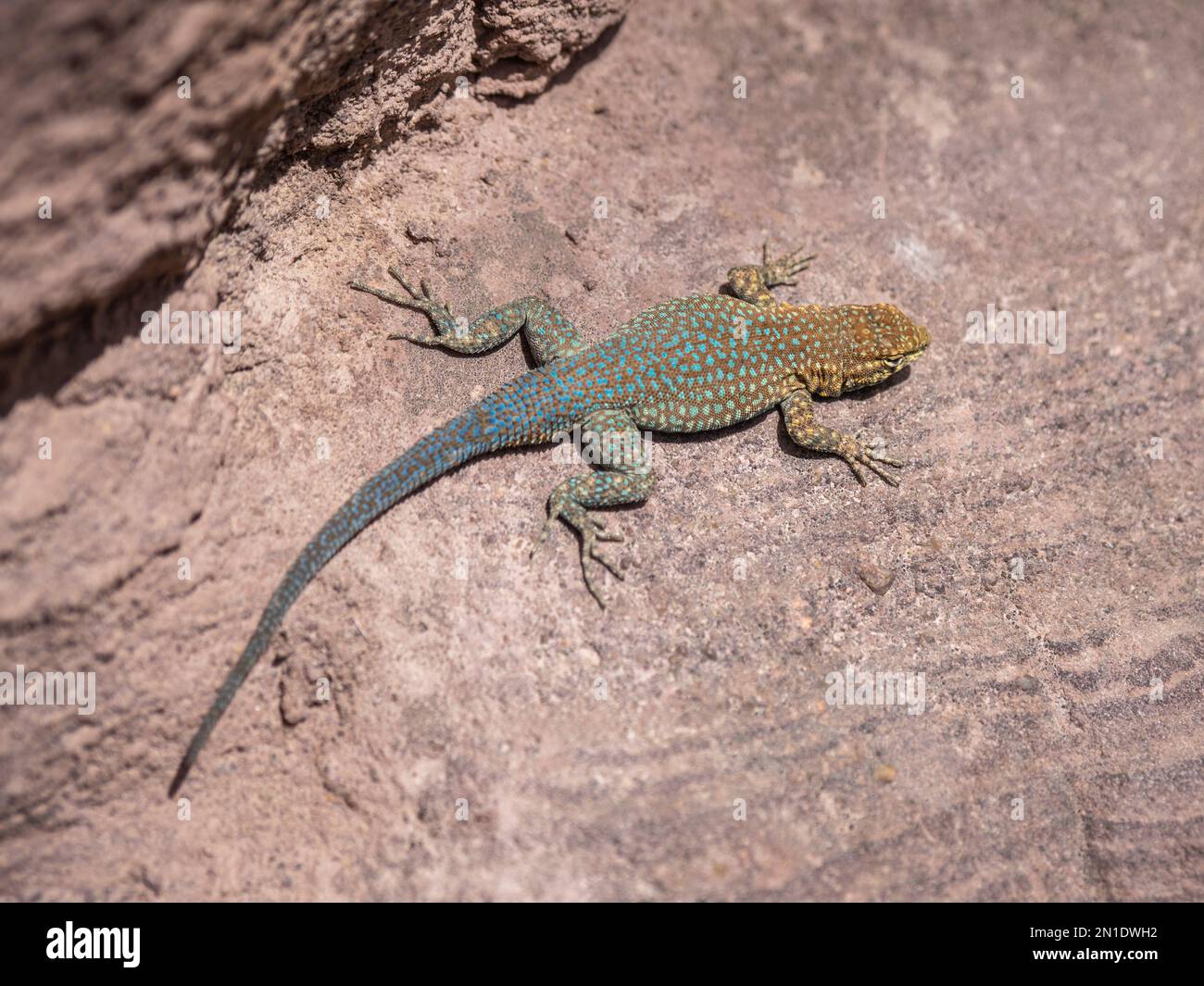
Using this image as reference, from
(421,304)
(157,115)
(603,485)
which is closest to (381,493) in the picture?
(603,485)

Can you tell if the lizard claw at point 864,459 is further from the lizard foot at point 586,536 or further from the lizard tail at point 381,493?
the lizard tail at point 381,493

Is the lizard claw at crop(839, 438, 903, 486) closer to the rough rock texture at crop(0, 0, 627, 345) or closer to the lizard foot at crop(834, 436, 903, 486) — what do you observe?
the lizard foot at crop(834, 436, 903, 486)

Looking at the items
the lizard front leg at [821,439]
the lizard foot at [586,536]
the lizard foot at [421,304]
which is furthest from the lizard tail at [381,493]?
the lizard front leg at [821,439]

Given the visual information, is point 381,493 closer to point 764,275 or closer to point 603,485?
point 603,485

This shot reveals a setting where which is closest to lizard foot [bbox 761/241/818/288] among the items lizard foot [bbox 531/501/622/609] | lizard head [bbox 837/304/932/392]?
lizard head [bbox 837/304/932/392]

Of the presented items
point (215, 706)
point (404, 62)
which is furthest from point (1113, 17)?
point (215, 706)
